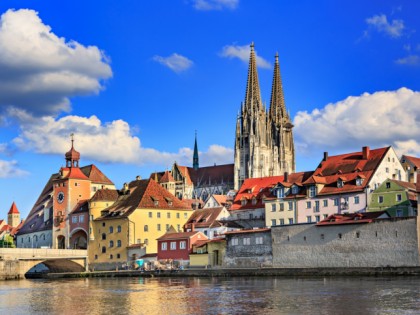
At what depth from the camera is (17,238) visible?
129 meters

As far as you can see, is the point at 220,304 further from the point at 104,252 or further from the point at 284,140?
the point at 284,140

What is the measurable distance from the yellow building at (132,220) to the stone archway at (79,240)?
572cm

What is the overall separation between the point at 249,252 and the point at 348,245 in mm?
14074

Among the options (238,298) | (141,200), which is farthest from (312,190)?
(238,298)

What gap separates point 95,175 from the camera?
12412cm

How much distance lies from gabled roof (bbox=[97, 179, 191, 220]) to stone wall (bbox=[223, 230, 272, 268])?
21.9 m

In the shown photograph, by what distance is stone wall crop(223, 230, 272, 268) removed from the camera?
80.8 metres

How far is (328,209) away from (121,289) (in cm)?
3302

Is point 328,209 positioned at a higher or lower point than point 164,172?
lower

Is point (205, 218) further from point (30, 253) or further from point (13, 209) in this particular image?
point (13, 209)

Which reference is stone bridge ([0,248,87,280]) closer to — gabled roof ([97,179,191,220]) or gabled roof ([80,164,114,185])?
gabled roof ([97,179,191,220])

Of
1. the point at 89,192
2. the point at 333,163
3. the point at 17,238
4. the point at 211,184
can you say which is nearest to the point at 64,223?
the point at 89,192

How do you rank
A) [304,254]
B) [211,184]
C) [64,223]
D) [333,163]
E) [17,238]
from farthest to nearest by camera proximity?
[211,184], [17,238], [64,223], [333,163], [304,254]

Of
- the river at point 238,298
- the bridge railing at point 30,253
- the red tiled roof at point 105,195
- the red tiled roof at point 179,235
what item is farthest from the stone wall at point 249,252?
the red tiled roof at point 105,195
